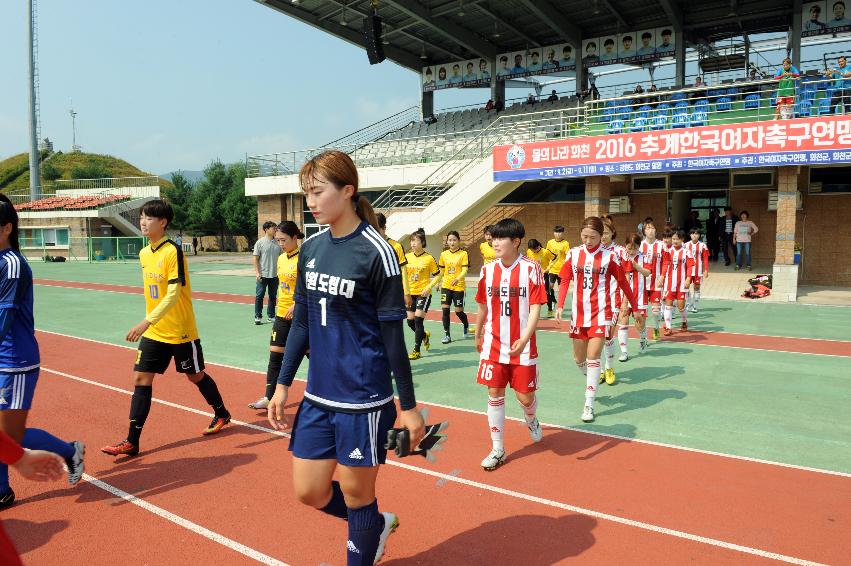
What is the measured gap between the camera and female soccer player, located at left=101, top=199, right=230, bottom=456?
532 cm

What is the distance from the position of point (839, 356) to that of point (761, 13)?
959 inches

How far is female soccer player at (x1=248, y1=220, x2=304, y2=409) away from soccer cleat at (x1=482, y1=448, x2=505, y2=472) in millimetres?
2802

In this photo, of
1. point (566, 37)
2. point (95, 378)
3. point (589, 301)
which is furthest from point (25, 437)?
point (566, 37)

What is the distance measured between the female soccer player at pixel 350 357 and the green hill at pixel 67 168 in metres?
82.0

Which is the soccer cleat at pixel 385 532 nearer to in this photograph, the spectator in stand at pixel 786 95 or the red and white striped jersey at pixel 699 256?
the red and white striped jersey at pixel 699 256

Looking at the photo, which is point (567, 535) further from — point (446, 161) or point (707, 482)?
point (446, 161)

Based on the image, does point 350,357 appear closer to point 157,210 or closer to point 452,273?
point 157,210

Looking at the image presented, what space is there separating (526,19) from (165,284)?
31.2m

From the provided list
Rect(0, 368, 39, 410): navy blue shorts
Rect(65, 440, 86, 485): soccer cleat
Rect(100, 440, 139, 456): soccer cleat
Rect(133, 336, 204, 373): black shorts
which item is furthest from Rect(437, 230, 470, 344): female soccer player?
Rect(0, 368, 39, 410): navy blue shorts

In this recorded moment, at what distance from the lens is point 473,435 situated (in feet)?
19.8

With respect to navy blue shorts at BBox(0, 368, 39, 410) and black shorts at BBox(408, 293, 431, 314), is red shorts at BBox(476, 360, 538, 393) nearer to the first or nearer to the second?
navy blue shorts at BBox(0, 368, 39, 410)

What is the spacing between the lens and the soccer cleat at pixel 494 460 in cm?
510

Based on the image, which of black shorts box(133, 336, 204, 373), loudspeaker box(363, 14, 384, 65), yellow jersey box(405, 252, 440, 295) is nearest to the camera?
black shorts box(133, 336, 204, 373)

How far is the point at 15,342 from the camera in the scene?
425 centimetres
